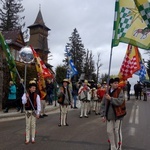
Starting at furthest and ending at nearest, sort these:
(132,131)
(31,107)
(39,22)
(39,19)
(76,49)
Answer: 1. (76,49)
2. (39,19)
3. (39,22)
4. (132,131)
5. (31,107)

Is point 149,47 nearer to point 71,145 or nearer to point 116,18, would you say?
point 116,18

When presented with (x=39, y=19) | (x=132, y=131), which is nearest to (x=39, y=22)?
(x=39, y=19)

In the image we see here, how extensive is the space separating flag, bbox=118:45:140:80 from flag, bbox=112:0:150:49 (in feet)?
6.05

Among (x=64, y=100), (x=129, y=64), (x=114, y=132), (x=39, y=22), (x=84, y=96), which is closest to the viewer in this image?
(x=114, y=132)

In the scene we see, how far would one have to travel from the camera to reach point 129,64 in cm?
1127

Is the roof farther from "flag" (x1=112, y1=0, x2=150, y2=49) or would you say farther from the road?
"flag" (x1=112, y1=0, x2=150, y2=49)

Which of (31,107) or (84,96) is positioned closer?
(31,107)

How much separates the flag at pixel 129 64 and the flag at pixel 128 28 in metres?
1.84

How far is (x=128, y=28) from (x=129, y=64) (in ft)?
10.1

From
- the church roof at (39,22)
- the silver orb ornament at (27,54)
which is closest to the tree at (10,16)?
the church roof at (39,22)

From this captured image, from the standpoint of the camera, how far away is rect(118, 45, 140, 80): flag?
10524 millimetres

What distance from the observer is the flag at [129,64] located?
10.5 m

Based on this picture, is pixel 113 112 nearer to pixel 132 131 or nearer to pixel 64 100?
pixel 132 131

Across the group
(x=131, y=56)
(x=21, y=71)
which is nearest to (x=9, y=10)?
(x=21, y=71)
